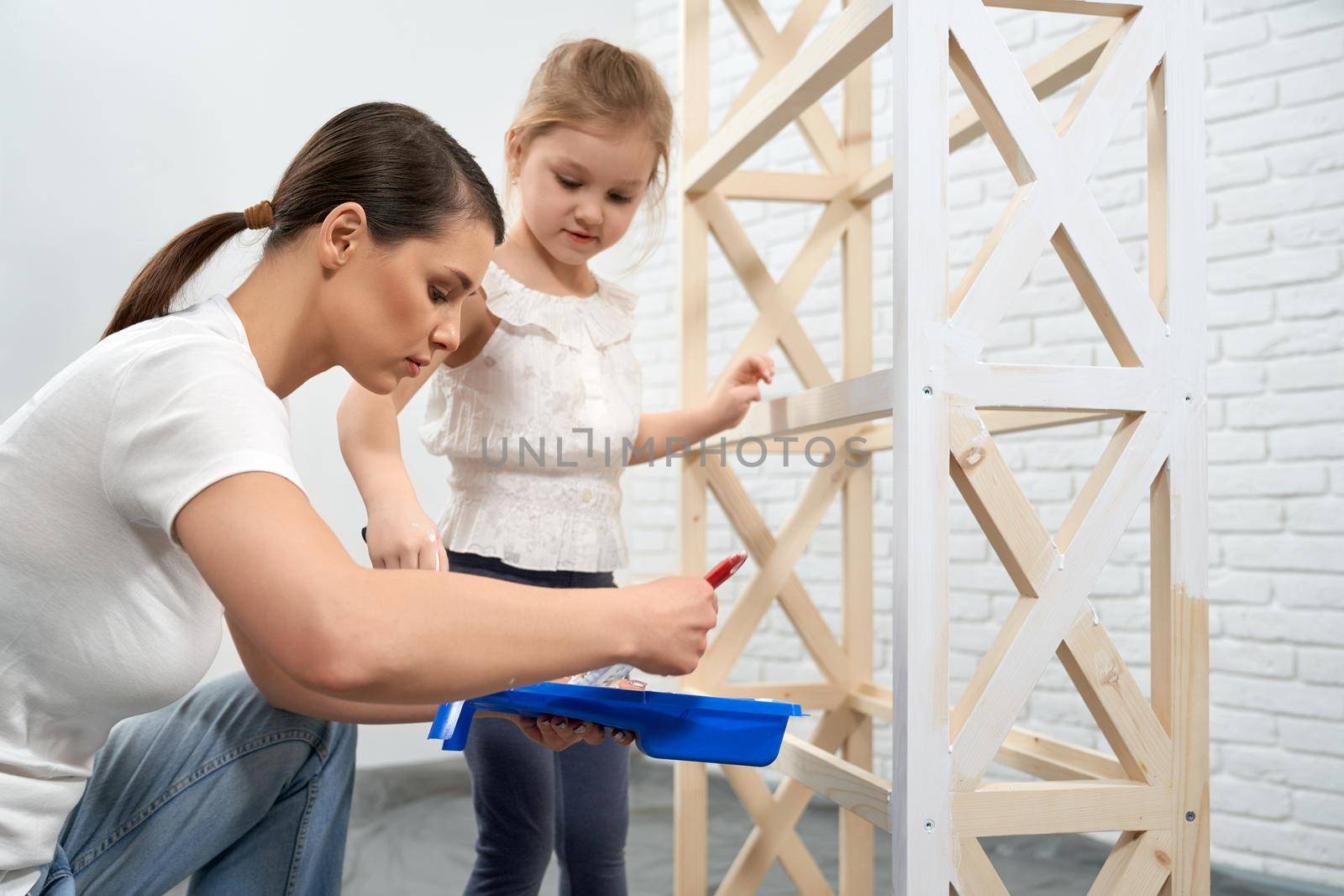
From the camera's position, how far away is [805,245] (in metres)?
1.56

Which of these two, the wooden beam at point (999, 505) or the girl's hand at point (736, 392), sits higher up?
the girl's hand at point (736, 392)

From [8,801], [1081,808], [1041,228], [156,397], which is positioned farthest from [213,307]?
[1081,808]

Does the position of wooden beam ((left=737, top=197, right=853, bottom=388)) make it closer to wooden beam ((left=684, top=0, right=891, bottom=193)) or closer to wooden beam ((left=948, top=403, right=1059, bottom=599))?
wooden beam ((left=684, top=0, right=891, bottom=193))

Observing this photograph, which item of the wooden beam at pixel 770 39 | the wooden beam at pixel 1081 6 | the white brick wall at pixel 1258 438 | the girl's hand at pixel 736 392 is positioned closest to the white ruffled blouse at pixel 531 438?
the girl's hand at pixel 736 392

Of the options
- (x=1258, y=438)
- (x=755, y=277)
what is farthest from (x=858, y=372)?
(x=1258, y=438)

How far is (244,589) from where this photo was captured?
575mm

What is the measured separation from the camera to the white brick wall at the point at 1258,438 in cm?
176

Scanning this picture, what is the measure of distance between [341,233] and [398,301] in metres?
0.06

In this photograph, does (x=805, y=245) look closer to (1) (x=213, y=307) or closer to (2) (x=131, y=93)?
(1) (x=213, y=307)

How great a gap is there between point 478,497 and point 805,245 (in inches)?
25.2

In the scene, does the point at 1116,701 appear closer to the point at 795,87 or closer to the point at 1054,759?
the point at 1054,759

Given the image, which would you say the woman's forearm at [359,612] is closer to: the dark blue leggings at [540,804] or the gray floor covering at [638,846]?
the dark blue leggings at [540,804]

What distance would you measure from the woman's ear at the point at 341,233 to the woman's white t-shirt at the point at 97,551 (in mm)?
89

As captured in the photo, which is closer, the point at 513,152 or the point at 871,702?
the point at 513,152
